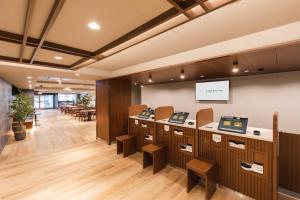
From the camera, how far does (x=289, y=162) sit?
2461 millimetres

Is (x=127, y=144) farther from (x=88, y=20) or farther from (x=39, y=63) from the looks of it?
(x=88, y=20)

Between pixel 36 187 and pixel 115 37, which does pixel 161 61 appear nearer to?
pixel 115 37

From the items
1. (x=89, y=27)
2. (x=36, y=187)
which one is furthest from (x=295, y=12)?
(x=36, y=187)

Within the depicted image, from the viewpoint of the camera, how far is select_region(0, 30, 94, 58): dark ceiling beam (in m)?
2.00

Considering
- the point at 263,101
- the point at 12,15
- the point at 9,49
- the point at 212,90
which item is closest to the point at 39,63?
the point at 9,49

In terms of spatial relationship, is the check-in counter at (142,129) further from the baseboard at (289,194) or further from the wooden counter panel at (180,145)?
the baseboard at (289,194)

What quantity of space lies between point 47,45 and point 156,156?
9.41 ft

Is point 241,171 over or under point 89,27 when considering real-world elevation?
under

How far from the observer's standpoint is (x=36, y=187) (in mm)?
2529

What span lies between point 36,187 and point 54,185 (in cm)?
29

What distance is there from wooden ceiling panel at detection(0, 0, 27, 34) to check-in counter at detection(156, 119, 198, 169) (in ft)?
9.45

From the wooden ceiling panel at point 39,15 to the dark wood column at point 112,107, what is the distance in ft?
8.92

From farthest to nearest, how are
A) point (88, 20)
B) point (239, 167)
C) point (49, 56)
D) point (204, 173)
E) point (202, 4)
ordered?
point (49, 56), point (239, 167), point (204, 173), point (88, 20), point (202, 4)

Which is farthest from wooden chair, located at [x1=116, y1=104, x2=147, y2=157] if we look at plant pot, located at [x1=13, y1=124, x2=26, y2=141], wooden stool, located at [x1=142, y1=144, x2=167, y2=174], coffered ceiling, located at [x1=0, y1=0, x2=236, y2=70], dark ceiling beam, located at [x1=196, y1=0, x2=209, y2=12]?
plant pot, located at [x1=13, y1=124, x2=26, y2=141]
